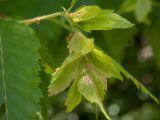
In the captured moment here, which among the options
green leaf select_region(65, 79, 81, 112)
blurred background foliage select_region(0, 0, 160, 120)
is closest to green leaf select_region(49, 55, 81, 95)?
green leaf select_region(65, 79, 81, 112)

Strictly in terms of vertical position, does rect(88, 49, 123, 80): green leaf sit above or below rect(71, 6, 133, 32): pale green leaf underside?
below

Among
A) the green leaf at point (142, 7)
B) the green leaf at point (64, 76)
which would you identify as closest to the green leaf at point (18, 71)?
the green leaf at point (64, 76)

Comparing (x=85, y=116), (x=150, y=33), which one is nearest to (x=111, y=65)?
(x=150, y=33)

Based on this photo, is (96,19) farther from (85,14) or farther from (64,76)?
(64,76)

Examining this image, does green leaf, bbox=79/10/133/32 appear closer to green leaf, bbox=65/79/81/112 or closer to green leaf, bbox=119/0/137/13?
green leaf, bbox=65/79/81/112

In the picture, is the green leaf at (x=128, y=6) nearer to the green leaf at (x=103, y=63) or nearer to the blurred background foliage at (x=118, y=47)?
the blurred background foliage at (x=118, y=47)

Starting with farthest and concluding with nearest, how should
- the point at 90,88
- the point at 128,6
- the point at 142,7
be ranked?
1. the point at 128,6
2. the point at 142,7
3. the point at 90,88

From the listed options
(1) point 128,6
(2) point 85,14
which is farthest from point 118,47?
(2) point 85,14
